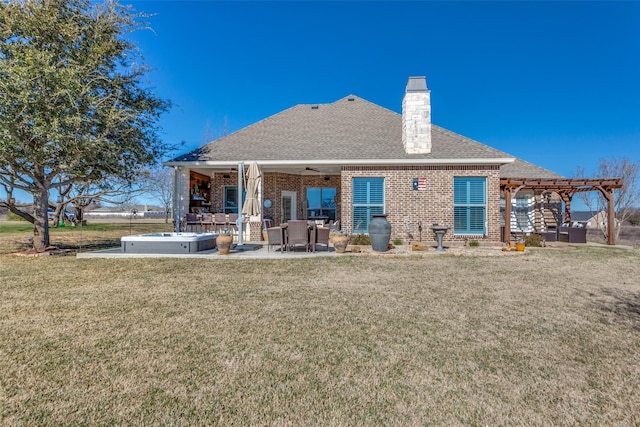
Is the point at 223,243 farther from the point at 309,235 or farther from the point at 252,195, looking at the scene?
the point at 309,235

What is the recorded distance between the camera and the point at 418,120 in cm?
1147

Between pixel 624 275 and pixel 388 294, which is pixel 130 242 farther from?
pixel 624 275

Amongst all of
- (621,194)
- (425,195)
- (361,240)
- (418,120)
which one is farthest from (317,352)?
(621,194)

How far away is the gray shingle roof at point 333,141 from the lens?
37.5 feet

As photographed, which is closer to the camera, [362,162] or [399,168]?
[362,162]

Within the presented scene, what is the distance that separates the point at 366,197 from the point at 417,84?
4.88 m

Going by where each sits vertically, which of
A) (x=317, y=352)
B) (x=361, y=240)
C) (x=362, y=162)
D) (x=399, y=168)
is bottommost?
(x=317, y=352)

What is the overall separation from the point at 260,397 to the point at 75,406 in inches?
49.0

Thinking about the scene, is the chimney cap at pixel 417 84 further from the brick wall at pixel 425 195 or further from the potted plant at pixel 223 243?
the potted plant at pixel 223 243

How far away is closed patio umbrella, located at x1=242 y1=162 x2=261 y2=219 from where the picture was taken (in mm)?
9820

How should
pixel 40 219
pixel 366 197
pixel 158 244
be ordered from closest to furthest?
pixel 158 244 < pixel 40 219 < pixel 366 197

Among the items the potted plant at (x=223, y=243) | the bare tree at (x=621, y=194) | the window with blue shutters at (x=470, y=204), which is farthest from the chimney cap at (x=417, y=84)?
the bare tree at (x=621, y=194)

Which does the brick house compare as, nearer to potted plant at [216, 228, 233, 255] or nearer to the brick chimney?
the brick chimney

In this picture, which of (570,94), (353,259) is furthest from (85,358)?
(570,94)
